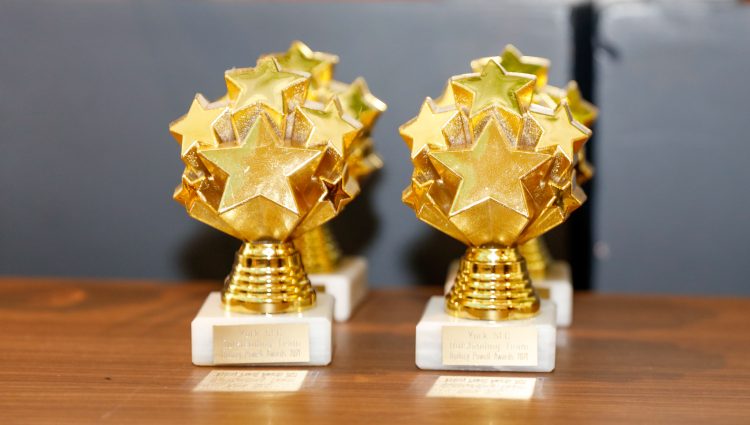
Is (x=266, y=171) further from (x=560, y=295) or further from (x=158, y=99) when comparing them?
(x=158, y=99)

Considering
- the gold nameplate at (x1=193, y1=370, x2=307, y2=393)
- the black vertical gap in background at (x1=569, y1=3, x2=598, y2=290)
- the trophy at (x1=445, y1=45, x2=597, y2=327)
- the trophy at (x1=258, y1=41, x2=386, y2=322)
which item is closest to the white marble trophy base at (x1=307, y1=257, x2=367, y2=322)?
the trophy at (x1=258, y1=41, x2=386, y2=322)

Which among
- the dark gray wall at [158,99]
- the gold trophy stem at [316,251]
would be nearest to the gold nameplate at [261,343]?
the gold trophy stem at [316,251]

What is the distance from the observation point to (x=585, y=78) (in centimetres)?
163

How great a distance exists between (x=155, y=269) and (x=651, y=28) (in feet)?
2.75

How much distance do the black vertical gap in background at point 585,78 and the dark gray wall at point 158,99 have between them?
0.04 metres

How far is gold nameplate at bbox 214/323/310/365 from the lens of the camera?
1138mm

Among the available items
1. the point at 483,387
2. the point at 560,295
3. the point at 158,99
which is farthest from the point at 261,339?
the point at 158,99

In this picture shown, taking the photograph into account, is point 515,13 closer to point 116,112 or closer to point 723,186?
point 723,186

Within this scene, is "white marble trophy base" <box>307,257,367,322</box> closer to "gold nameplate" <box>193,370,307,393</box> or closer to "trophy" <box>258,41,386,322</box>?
"trophy" <box>258,41,386,322</box>

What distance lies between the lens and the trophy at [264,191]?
111cm

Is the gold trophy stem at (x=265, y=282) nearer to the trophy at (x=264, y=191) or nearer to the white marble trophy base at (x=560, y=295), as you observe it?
the trophy at (x=264, y=191)

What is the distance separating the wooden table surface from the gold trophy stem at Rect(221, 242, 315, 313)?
0.27 feet

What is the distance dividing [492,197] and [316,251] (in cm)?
41

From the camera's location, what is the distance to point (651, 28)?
155 centimetres
